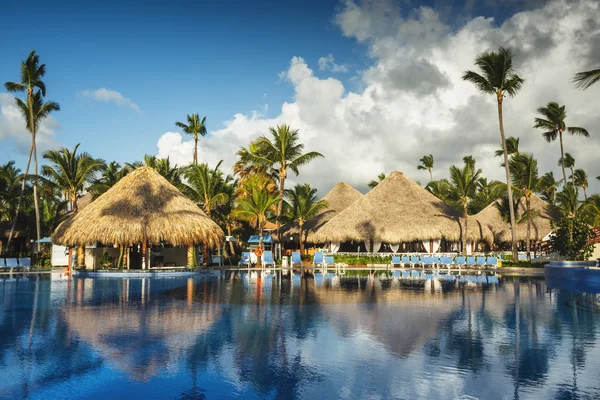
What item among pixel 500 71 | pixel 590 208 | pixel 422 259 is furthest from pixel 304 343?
pixel 590 208

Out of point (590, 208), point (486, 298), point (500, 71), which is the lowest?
point (486, 298)

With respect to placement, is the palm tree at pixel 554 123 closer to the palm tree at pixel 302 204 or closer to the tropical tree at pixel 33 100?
the palm tree at pixel 302 204

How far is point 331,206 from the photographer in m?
39.7

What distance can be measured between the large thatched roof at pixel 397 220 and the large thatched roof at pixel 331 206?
3377 millimetres

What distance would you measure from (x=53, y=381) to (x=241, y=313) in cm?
455

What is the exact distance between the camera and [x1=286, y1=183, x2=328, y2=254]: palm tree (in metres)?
34.0

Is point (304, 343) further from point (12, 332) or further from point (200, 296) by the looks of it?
point (200, 296)

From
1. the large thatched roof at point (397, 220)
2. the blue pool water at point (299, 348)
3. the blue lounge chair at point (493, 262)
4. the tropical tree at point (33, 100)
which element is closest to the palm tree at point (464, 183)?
the large thatched roof at point (397, 220)

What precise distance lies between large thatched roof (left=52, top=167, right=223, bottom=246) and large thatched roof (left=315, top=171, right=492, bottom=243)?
9.69 m

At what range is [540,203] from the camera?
36906 millimetres

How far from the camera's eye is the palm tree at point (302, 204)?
34.0m

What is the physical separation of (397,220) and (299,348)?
24.1 meters

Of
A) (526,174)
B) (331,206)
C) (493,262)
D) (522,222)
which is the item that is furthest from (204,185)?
(522,222)

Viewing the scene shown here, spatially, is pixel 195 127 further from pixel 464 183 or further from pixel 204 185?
pixel 464 183
